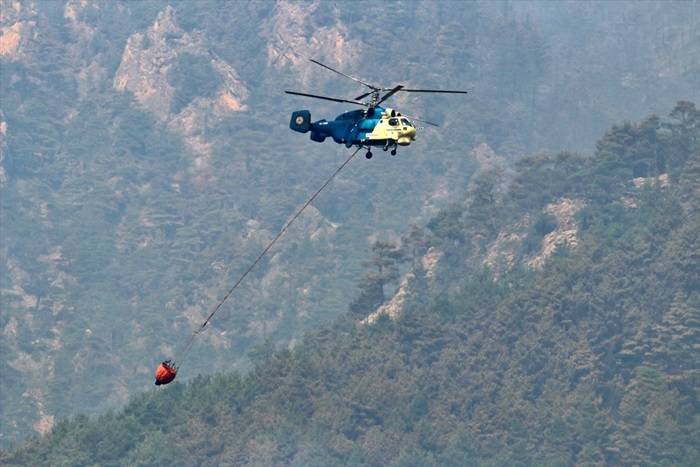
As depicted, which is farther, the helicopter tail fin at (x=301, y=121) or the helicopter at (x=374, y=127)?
the helicopter tail fin at (x=301, y=121)

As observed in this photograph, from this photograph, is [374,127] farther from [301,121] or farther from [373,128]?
[301,121]

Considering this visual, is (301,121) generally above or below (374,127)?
below

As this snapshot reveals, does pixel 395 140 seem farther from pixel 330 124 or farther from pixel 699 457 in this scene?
pixel 699 457

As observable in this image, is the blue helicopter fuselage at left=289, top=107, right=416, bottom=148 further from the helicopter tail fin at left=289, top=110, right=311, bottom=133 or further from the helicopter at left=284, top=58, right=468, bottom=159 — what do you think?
the helicopter tail fin at left=289, top=110, right=311, bottom=133

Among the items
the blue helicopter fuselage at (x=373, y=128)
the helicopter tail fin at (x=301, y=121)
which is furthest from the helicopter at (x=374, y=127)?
the helicopter tail fin at (x=301, y=121)

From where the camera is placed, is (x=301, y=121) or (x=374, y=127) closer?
(x=374, y=127)

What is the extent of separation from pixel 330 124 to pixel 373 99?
8.82 ft

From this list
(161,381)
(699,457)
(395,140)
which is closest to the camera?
(161,381)

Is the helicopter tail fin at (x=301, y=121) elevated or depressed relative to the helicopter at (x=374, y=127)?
depressed

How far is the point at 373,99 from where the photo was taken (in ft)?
298

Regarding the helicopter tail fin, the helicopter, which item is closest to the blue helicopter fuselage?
the helicopter

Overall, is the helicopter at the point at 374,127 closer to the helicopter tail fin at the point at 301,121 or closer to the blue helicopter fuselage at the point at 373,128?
the blue helicopter fuselage at the point at 373,128

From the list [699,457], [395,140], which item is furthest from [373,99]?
[699,457]

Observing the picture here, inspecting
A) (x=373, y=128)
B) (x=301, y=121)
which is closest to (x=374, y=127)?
(x=373, y=128)
